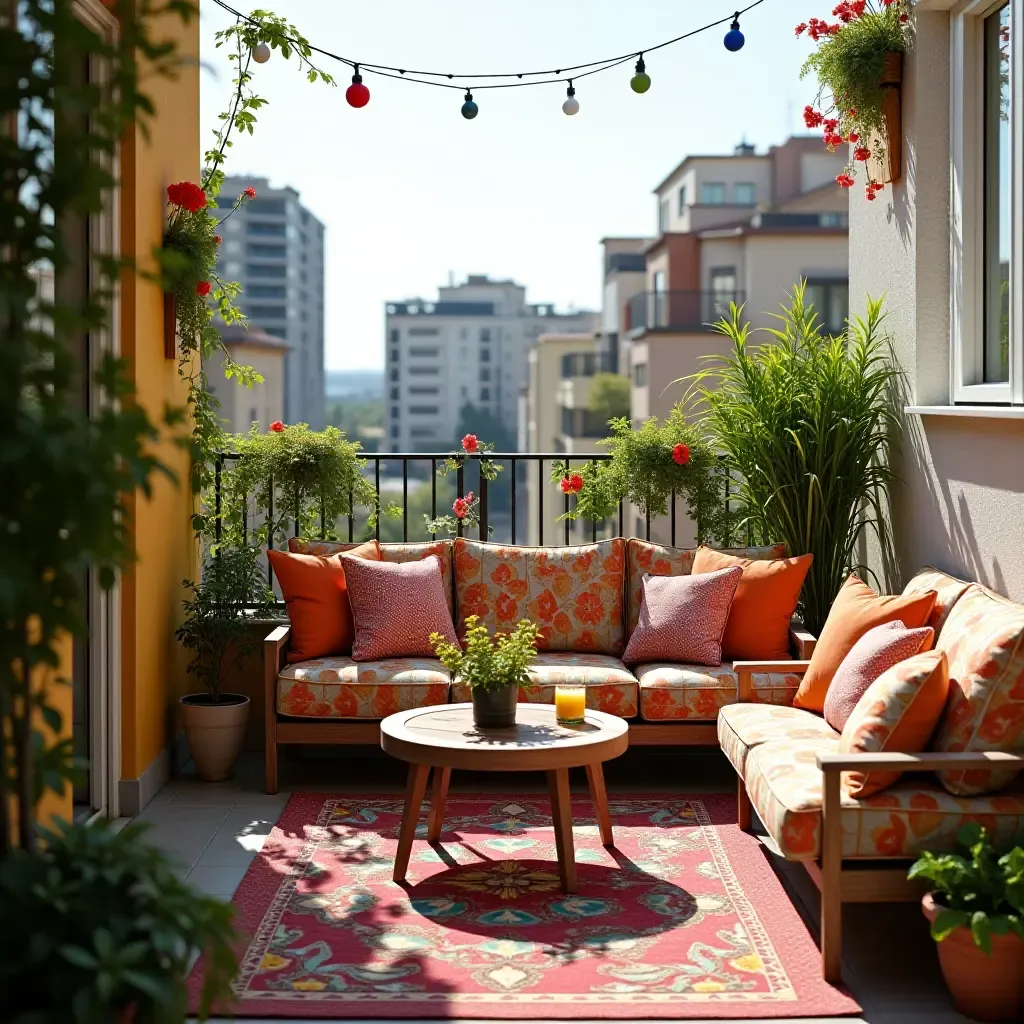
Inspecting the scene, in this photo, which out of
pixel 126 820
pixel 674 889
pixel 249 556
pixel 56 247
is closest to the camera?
pixel 56 247

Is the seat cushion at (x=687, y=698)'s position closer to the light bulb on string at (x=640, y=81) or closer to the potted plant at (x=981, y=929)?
the potted plant at (x=981, y=929)

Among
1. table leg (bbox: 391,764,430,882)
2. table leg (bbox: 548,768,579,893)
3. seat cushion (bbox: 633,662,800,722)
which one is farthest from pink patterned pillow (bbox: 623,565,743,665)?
table leg (bbox: 391,764,430,882)

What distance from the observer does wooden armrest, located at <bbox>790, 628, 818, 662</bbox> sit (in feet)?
16.7

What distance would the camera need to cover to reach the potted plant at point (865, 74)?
16.7 feet

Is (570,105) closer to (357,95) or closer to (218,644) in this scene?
(357,95)

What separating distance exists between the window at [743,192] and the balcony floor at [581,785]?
29121 mm

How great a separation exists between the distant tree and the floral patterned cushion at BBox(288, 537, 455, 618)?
25.9 m

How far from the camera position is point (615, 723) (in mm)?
4320

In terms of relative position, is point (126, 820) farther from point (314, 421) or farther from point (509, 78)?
point (314, 421)

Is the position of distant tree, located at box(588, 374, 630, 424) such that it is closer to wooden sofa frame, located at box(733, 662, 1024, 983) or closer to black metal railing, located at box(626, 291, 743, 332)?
black metal railing, located at box(626, 291, 743, 332)

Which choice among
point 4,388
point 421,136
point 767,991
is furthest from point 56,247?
point 421,136

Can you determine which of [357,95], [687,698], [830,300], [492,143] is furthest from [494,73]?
[492,143]

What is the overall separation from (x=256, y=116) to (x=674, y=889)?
11.9 ft

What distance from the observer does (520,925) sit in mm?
3742
